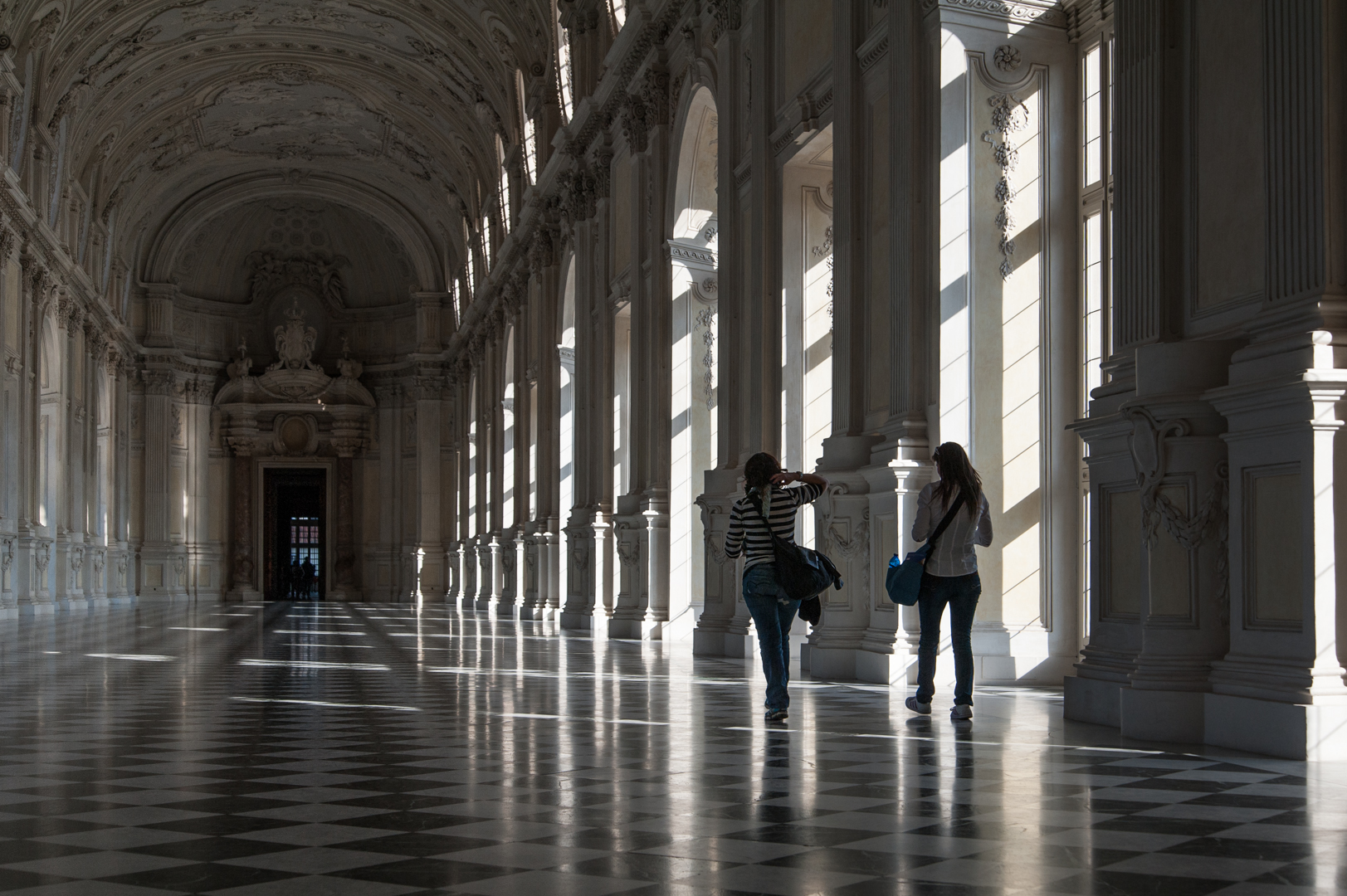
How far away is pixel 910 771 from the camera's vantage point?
20.3 ft

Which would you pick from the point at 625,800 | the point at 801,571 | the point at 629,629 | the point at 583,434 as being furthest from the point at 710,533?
the point at 625,800

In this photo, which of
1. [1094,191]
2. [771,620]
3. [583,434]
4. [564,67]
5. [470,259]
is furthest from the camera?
[470,259]

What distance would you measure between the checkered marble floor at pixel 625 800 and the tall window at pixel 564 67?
17752 millimetres

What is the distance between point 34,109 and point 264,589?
2120cm

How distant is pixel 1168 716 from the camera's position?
729 cm

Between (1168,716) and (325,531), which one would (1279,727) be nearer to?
(1168,716)

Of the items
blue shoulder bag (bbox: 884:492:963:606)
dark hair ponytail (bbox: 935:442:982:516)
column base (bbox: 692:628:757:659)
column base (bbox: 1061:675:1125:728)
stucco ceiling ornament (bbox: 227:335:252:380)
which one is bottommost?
column base (bbox: 692:628:757:659)

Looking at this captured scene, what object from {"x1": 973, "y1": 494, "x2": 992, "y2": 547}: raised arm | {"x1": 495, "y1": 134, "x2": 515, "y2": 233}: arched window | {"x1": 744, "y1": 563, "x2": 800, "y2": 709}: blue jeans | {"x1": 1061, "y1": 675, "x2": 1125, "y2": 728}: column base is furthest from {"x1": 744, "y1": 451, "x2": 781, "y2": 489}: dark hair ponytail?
{"x1": 495, "y1": 134, "x2": 515, "y2": 233}: arched window

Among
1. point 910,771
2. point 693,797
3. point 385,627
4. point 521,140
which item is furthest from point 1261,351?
point 521,140

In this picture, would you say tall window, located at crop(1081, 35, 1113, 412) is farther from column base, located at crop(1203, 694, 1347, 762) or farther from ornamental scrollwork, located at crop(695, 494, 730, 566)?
ornamental scrollwork, located at crop(695, 494, 730, 566)

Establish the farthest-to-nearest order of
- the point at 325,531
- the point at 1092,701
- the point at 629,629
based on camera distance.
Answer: the point at 325,531
the point at 629,629
the point at 1092,701

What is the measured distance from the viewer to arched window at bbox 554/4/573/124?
26.6m

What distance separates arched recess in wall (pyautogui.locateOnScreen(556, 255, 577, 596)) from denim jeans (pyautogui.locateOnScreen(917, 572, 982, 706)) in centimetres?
1866

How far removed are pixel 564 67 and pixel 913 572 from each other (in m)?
20.3
